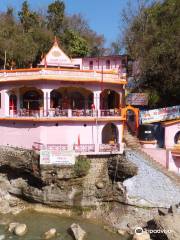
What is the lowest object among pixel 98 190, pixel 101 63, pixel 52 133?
pixel 98 190

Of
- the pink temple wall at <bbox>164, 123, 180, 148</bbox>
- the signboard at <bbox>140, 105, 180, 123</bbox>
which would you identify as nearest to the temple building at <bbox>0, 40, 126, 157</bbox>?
the signboard at <bbox>140, 105, 180, 123</bbox>

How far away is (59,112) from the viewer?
30281 mm

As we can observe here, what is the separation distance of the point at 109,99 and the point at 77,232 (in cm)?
1589

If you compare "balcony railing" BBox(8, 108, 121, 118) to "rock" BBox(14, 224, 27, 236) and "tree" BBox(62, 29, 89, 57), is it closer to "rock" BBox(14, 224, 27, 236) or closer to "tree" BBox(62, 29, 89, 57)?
"rock" BBox(14, 224, 27, 236)

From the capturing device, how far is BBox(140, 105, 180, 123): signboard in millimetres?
34031

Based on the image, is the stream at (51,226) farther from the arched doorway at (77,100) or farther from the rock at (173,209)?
the arched doorway at (77,100)

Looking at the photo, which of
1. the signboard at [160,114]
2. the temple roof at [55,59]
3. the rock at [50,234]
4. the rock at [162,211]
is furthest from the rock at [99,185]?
the temple roof at [55,59]

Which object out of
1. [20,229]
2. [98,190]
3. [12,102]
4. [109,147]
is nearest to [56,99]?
[12,102]

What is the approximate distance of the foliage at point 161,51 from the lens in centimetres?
3725

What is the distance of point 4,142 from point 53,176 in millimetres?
6175

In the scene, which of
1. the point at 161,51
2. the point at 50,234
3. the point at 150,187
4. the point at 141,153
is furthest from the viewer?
the point at 161,51

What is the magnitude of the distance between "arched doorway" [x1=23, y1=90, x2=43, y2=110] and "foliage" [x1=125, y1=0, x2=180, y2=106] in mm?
11452

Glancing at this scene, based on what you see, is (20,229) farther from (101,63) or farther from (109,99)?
(101,63)

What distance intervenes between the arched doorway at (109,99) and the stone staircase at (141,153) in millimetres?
3942
